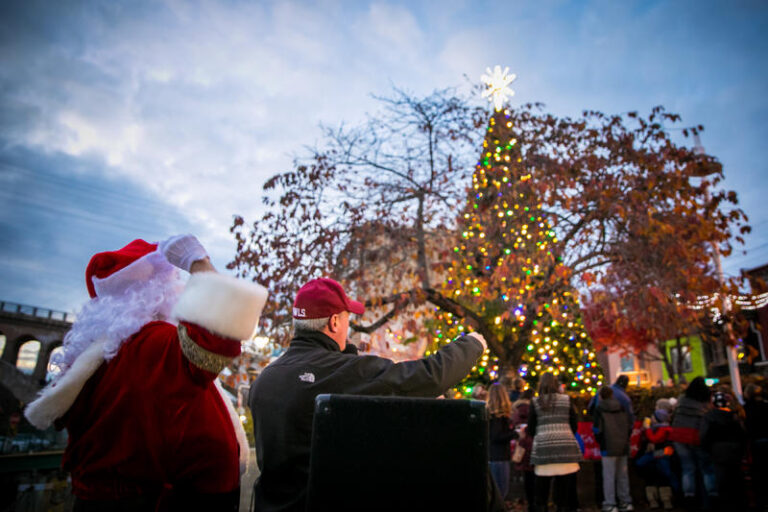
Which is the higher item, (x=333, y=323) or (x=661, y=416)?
(x=333, y=323)

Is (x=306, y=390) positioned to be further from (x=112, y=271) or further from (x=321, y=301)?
(x=112, y=271)

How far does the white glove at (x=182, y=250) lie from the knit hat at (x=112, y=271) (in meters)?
0.31

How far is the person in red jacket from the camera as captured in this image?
1.71 metres

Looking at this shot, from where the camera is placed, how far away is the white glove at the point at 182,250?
6.09 feet

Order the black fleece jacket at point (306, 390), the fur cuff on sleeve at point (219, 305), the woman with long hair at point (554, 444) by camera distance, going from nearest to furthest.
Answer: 1. the fur cuff on sleeve at point (219, 305)
2. the black fleece jacket at point (306, 390)
3. the woman with long hair at point (554, 444)

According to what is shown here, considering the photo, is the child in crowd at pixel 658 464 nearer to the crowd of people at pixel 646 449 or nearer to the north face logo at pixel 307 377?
the crowd of people at pixel 646 449

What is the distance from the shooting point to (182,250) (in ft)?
6.14

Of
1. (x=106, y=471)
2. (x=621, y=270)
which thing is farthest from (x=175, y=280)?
(x=621, y=270)

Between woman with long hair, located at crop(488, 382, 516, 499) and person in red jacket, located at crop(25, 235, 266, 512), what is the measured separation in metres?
5.23

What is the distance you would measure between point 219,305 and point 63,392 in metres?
0.74

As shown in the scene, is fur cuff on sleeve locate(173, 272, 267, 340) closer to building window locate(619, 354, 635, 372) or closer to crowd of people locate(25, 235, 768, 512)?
crowd of people locate(25, 235, 768, 512)

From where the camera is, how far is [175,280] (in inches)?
87.7

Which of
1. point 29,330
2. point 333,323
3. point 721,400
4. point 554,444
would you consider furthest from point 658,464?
point 29,330

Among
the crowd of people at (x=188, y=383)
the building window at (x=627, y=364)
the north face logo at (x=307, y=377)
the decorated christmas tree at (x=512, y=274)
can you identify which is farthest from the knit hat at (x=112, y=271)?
the building window at (x=627, y=364)
